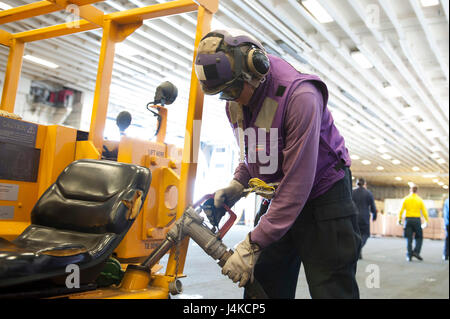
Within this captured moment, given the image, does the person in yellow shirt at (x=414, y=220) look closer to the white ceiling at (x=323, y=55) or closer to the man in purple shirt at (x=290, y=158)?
the white ceiling at (x=323, y=55)

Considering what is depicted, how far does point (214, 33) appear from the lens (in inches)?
62.5

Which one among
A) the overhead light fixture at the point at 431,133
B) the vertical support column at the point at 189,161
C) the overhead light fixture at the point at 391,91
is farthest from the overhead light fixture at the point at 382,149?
the vertical support column at the point at 189,161

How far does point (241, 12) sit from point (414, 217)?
5.89 metres

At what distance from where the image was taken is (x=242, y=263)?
1.44 meters

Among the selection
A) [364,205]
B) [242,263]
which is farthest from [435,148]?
[242,263]

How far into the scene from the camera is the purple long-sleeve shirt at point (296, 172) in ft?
4.63

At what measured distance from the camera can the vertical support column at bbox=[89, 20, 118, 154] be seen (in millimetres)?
2682

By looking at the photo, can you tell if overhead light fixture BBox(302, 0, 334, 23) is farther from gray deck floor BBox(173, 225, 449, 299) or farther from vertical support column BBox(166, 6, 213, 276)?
vertical support column BBox(166, 6, 213, 276)

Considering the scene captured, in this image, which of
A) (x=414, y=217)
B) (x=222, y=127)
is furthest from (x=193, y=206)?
(x=222, y=127)

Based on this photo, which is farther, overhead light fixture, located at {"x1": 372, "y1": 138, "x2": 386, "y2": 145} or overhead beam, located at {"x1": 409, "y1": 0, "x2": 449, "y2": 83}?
overhead light fixture, located at {"x1": 372, "y1": 138, "x2": 386, "y2": 145}

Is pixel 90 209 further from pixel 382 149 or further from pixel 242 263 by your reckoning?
pixel 382 149

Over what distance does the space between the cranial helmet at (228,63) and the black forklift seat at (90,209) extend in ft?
2.02

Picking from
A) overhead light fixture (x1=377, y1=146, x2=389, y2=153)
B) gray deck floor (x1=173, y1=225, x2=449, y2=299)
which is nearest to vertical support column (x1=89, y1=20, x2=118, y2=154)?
gray deck floor (x1=173, y1=225, x2=449, y2=299)

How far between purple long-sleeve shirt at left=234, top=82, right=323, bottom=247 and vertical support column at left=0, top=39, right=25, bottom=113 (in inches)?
106
